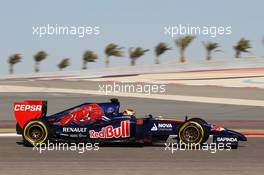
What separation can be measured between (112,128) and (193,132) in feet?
5.38

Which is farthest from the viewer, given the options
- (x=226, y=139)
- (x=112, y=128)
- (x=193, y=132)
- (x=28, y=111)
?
(x=28, y=111)

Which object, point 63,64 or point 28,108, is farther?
point 63,64

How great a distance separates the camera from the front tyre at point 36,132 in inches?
491

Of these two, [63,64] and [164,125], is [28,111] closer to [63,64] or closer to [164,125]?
[164,125]

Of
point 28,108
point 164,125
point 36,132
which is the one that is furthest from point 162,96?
point 36,132

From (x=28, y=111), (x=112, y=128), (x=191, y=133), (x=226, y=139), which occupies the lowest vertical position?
(x=226, y=139)

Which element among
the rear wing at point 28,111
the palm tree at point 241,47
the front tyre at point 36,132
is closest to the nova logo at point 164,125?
the front tyre at point 36,132

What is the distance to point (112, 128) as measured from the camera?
12.3m

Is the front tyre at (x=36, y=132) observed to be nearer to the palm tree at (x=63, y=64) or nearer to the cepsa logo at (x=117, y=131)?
the cepsa logo at (x=117, y=131)

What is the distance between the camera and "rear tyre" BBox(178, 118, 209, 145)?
12023mm

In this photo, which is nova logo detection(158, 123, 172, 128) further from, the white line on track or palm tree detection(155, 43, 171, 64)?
palm tree detection(155, 43, 171, 64)

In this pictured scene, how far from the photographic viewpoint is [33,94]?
104ft

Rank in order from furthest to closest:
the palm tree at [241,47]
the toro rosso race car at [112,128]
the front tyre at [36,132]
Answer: the palm tree at [241,47] → the front tyre at [36,132] → the toro rosso race car at [112,128]

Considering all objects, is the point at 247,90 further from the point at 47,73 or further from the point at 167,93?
the point at 47,73
